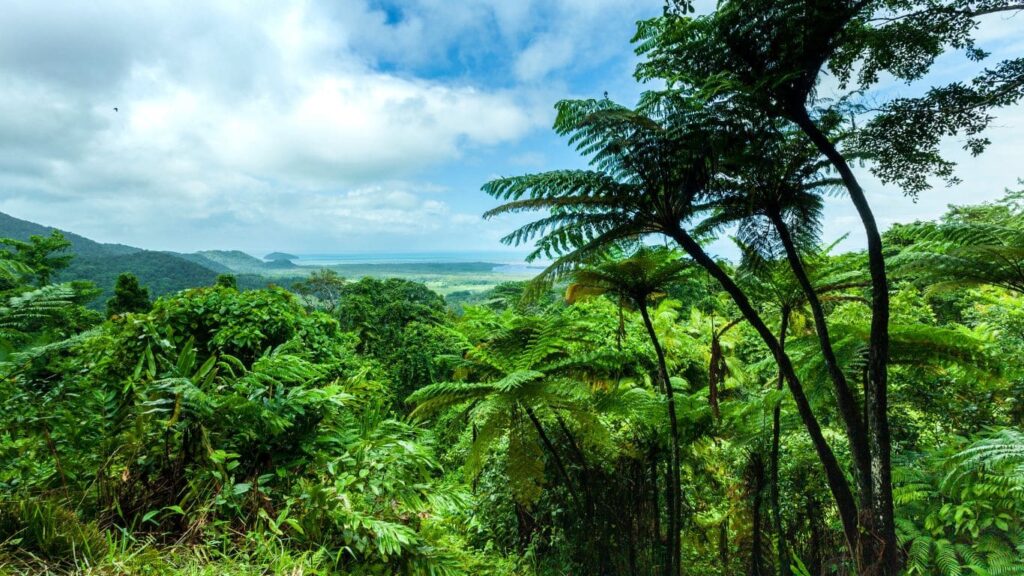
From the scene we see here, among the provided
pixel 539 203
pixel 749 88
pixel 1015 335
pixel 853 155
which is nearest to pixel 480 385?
pixel 539 203

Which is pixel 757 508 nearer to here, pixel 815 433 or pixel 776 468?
pixel 776 468

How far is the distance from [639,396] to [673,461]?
701 millimetres

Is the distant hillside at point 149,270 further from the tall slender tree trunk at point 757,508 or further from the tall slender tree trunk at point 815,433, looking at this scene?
the tall slender tree trunk at point 815,433

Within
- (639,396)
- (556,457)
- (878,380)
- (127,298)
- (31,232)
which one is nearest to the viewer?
(878,380)

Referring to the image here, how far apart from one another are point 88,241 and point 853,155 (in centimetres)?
17002

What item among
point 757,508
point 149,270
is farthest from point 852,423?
point 149,270

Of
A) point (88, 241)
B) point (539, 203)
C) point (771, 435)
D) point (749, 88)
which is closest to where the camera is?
point (749, 88)

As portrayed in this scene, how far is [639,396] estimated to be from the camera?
12.7ft

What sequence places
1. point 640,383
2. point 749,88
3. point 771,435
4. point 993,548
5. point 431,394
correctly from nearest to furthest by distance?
1. point 749,88
2. point 993,548
3. point 431,394
4. point 771,435
5. point 640,383

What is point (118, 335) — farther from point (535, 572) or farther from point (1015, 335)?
point (1015, 335)

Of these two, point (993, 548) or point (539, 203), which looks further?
point (539, 203)

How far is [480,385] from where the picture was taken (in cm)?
357

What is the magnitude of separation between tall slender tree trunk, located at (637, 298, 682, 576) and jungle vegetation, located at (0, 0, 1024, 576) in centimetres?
5

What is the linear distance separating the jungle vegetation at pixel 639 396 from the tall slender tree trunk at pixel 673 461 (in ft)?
0.15
